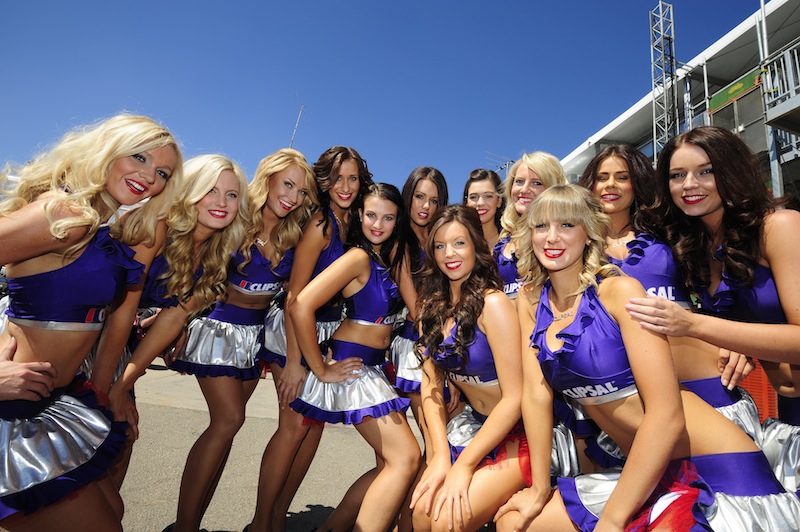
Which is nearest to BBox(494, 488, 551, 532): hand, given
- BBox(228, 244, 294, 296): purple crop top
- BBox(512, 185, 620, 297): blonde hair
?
BBox(512, 185, 620, 297): blonde hair

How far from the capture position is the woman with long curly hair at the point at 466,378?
2.34 meters

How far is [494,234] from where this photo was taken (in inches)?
155

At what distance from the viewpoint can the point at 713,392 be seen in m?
2.32

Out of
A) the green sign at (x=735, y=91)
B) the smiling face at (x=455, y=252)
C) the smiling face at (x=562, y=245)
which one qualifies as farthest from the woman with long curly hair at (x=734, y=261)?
the green sign at (x=735, y=91)

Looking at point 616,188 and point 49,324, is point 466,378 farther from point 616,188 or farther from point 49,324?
point 49,324

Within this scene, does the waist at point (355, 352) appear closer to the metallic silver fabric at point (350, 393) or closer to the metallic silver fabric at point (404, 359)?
the metallic silver fabric at point (350, 393)

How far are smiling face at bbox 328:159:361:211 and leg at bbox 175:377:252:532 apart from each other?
5.12 ft

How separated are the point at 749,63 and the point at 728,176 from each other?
17739 mm

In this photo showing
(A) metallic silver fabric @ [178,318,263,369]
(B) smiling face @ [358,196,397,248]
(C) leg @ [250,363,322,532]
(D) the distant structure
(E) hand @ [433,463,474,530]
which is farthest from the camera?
(D) the distant structure

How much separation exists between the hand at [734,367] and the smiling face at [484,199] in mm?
2025

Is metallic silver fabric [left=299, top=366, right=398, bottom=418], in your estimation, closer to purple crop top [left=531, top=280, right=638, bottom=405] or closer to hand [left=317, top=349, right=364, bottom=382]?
hand [left=317, top=349, right=364, bottom=382]

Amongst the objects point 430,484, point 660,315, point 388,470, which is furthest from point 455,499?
point 660,315

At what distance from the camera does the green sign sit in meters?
12.4

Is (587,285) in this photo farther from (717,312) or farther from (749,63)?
(749,63)
